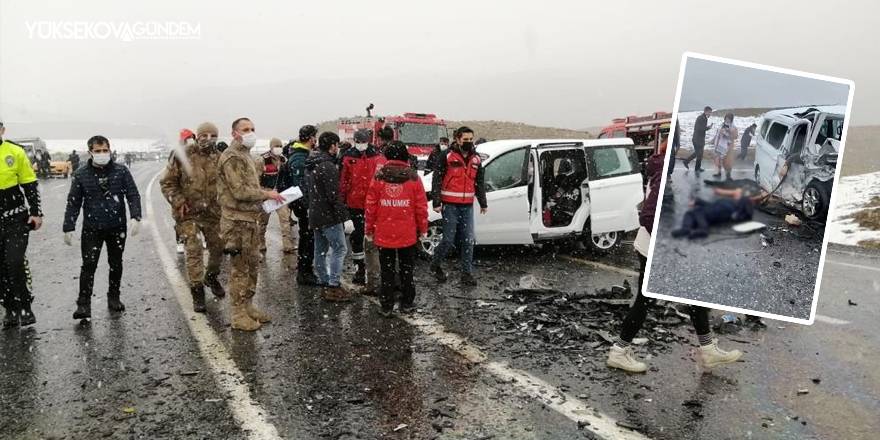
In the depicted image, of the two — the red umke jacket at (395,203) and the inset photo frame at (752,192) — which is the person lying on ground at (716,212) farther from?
the red umke jacket at (395,203)

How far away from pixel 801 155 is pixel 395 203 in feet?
11.1

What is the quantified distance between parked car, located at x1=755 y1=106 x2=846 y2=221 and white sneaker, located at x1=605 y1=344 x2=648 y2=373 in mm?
1725

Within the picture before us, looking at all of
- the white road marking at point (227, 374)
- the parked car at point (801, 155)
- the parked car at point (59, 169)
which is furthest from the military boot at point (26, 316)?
the parked car at point (59, 169)

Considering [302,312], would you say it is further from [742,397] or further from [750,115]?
[750,115]

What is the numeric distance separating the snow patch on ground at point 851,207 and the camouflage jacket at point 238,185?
6.84 metres

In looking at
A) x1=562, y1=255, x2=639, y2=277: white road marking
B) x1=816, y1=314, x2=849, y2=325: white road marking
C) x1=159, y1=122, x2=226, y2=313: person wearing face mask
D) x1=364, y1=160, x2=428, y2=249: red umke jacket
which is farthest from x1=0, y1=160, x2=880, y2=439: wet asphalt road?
x1=562, y1=255, x2=639, y2=277: white road marking

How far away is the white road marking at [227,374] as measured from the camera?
3.25 m

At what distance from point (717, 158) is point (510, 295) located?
349cm

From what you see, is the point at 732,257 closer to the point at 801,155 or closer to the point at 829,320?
the point at 801,155

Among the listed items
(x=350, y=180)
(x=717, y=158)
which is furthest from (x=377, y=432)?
(x=350, y=180)

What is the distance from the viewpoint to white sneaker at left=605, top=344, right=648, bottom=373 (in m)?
3.99

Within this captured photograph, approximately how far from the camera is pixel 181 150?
18.9 feet

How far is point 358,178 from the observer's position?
21.1 feet

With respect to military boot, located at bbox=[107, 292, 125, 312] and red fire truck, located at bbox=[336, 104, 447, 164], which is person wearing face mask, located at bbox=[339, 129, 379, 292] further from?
red fire truck, located at bbox=[336, 104, 447, 164]
